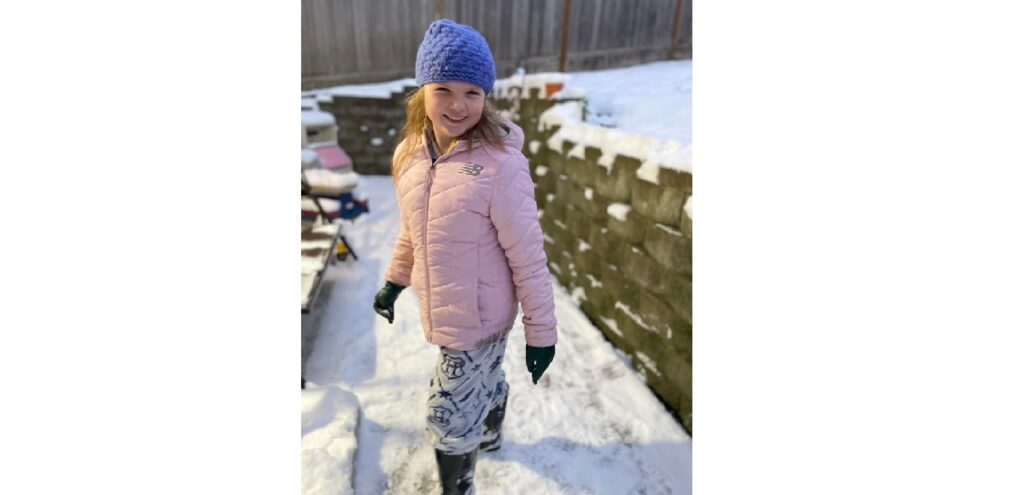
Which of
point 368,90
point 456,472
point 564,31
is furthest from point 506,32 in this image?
point 456,472

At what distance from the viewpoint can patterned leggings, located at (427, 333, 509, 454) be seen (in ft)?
4.99

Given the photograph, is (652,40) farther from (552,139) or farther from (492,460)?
(492,460)

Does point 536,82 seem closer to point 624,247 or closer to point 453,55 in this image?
point 624,247

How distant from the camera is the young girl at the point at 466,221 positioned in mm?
1228

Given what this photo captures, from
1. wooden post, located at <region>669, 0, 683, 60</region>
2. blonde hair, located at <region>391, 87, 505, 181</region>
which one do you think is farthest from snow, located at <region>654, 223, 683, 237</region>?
wooden post, located at <region>669, 0, 683, 60</region>

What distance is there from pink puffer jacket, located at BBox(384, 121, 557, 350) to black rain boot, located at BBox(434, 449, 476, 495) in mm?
472

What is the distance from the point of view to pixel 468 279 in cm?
137

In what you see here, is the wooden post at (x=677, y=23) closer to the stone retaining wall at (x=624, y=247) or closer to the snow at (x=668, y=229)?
the stone retaining wall at (x=624, y=247)

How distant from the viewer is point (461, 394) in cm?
155

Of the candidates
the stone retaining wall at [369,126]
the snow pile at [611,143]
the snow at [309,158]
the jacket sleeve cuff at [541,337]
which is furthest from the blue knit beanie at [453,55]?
the stone retaining wall at [369,126]

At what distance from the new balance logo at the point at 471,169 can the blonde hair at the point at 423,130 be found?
0.05 meters

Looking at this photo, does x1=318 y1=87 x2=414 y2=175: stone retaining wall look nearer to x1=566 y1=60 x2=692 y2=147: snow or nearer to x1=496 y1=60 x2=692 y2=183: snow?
x1=496 y1=60 x2=692 y2=183: snow

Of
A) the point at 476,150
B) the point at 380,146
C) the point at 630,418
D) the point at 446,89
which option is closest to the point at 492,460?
the point at 630,418
